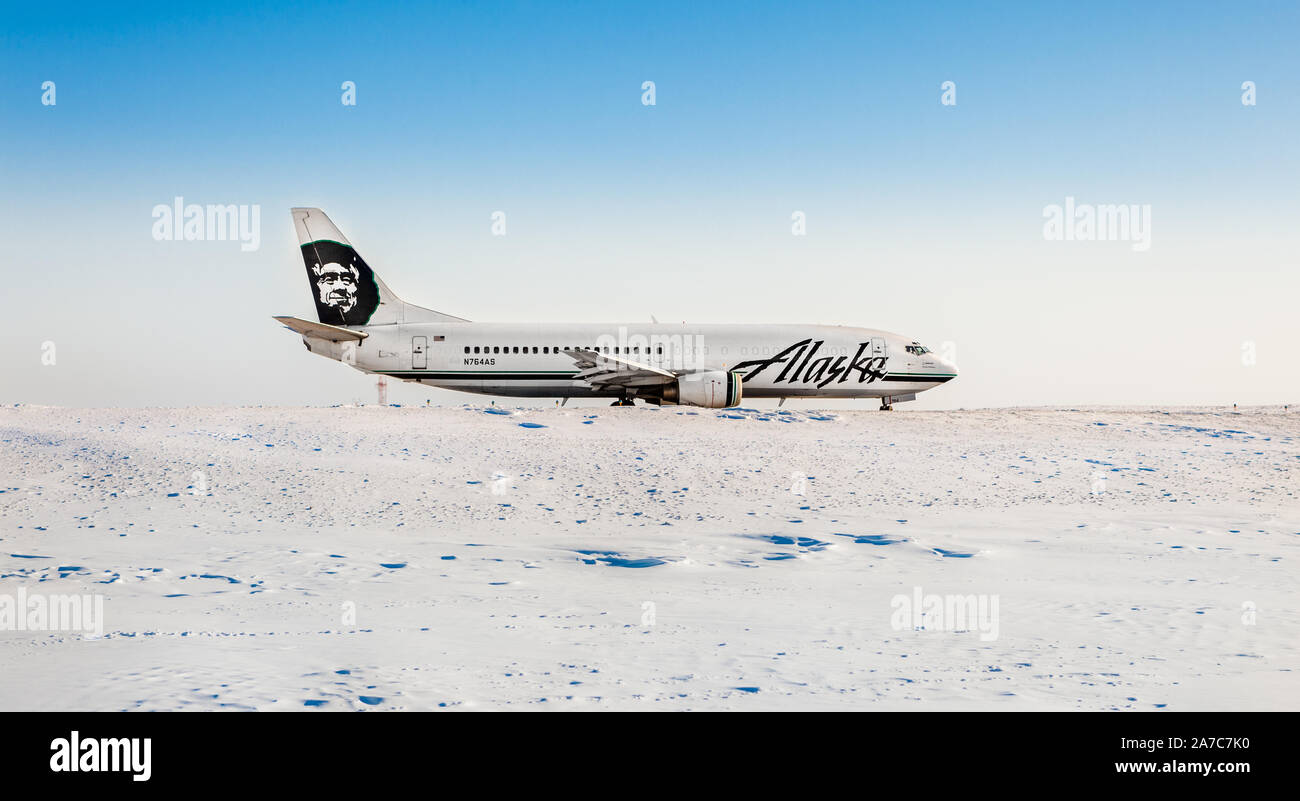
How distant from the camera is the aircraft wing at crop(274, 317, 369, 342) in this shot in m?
36.9

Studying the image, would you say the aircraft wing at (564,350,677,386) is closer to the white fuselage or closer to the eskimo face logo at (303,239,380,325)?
the white fuselage

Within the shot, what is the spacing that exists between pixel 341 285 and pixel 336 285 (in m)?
0.21

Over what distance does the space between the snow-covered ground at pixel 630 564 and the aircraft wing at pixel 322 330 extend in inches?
439

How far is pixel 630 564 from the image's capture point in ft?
43.1

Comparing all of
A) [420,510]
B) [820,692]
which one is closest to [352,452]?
[420,510]

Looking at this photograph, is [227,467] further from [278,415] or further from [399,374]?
[399,374]

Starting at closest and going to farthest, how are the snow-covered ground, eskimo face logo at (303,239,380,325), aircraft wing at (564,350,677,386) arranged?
the snow-covered ground < aircraft wing at (564,350,677,386) < eskimo face logo at (303,239,380,325)

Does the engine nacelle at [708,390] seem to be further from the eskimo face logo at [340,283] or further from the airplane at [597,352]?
the eskimo face logo at [340,283]

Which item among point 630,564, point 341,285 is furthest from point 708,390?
point 630,564

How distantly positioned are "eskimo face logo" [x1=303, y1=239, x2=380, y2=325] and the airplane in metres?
0.06

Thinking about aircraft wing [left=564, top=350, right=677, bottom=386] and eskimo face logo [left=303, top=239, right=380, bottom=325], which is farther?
eskimo face logo [left=303, top=239, right=380, bottom=325]

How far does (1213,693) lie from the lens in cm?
790

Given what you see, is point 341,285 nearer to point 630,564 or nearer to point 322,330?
point 322,330

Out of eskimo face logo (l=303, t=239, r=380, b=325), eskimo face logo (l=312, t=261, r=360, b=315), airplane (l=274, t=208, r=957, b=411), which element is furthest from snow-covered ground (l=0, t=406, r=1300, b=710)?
eskimo face logo (l=312, t=261, r=360, b=315)
